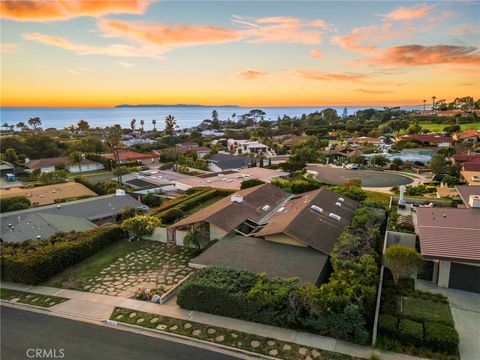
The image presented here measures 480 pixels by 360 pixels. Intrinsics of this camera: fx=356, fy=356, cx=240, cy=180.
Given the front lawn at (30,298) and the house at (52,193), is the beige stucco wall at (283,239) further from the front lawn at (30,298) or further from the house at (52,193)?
the house at (52,193)

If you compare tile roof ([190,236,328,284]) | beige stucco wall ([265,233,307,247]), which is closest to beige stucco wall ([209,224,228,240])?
tile roof ([190,236,328,284])

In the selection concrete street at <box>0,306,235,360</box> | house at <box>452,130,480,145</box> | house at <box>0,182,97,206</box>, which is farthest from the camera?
house at <box>452,130,480,145</box>

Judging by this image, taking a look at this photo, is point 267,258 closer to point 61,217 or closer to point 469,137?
point 61,217

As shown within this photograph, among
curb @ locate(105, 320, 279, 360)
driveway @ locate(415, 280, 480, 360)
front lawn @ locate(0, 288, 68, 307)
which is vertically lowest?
front lawn @ locate(0, 288, 68, 307)

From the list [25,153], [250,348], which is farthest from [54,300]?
[25,153]

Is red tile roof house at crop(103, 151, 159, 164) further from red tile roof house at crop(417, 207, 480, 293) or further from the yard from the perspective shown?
red tile roof house at crop(417, 207, 480, 293)

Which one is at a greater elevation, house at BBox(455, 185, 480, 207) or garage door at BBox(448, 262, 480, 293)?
house at BBox(455, 185, 480, 207)

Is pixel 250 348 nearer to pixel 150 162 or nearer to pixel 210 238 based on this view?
pixel 210 238
